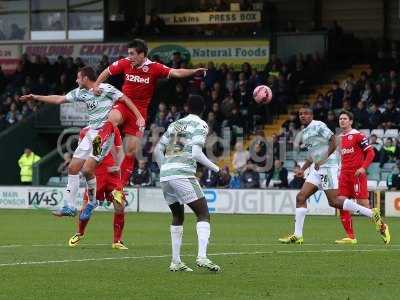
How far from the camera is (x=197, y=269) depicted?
562 inches

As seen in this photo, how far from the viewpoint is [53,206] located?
35531 mm

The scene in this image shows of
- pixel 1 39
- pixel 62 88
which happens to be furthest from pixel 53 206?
pixel 1 39

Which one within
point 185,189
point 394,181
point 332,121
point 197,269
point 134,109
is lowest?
point 197,269

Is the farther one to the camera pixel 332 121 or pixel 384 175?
pixel 332 121

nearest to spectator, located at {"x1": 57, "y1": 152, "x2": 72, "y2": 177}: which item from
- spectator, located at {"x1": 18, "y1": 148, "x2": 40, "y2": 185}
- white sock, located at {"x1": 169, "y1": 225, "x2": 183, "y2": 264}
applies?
spectator, located at {"x1": 18, "y1": 148, "x2": 40, "y2": 185}

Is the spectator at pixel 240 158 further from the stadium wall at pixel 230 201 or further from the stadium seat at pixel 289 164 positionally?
the stadium wall at pixel 230 201

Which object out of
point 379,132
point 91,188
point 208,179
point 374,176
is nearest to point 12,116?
point 208,179

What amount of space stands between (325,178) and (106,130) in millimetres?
4199

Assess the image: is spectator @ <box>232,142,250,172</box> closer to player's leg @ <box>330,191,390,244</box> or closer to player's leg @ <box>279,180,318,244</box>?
player's leg @ <box>330,191,390,244</box>

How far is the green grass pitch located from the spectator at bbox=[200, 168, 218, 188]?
38.8 ft

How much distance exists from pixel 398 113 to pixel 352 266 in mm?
20975

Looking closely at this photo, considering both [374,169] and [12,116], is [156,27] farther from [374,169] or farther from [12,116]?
[374,169]

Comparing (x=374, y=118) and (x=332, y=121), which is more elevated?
(x=374, y=118)

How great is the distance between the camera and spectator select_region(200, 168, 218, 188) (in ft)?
115
